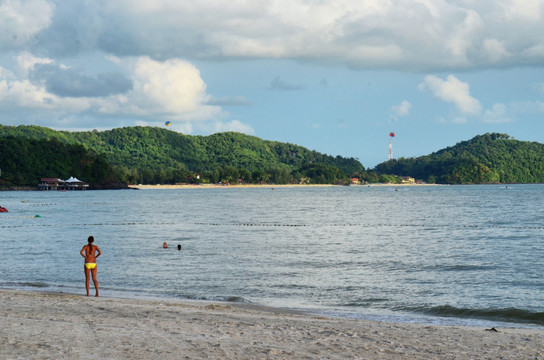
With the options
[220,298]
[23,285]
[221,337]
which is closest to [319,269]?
[220,298]

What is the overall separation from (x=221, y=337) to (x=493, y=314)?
460 inches

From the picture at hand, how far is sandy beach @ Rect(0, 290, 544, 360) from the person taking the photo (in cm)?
1196

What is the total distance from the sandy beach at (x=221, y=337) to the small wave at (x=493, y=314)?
2935mm

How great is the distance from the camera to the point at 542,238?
1946 inches

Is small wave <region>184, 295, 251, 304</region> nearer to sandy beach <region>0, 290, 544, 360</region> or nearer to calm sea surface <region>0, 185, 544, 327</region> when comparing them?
calm sea surface <region>0, 185, 544, 327</region>

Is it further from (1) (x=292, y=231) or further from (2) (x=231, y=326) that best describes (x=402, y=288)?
(1) (x=292, y=231)

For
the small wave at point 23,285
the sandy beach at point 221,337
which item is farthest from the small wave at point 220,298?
the small wave at point 23,285

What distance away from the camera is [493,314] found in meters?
20.8

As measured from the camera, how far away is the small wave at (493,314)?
65.9 ft

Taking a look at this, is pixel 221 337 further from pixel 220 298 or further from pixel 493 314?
pixel 493 314

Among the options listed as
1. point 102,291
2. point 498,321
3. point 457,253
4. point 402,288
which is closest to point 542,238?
point 457,253

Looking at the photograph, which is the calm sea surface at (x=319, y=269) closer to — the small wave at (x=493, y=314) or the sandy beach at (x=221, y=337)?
the small wave at (x=493, y=314)

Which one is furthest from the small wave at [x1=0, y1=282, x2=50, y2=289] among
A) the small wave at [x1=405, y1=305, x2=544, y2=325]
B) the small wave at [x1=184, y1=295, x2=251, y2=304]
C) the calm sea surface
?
the small wave at [x1=405, y1=305, x2=544, y2=325]

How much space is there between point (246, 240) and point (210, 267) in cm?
1637
